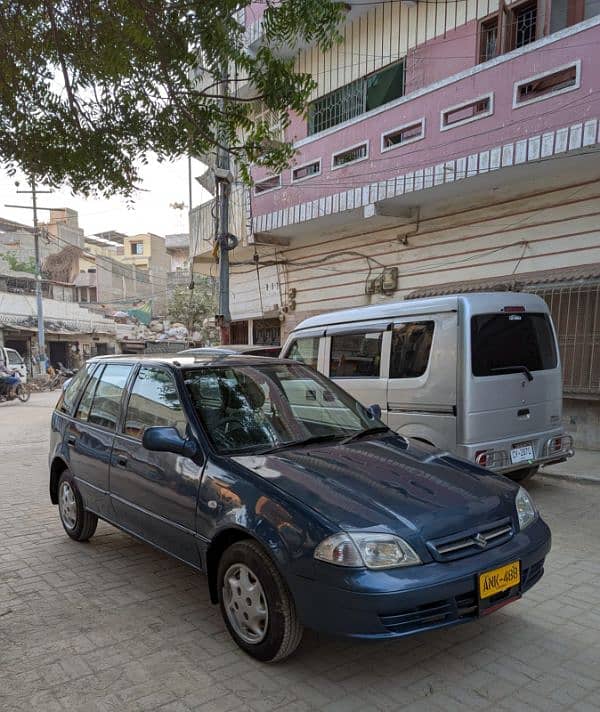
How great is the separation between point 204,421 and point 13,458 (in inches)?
281

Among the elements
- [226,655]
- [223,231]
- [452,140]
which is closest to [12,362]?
[223,231]

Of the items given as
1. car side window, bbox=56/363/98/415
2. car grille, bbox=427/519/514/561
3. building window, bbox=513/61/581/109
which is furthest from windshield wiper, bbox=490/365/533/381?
building window, bbox=513/61/581/109

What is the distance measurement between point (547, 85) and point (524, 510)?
6.79 metres

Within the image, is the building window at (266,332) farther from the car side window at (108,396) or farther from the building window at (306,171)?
the car side window at (108,396)

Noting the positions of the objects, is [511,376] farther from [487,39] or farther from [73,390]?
[487,39]

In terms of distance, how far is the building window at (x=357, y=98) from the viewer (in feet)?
33.2

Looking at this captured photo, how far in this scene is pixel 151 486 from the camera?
3.40 meters

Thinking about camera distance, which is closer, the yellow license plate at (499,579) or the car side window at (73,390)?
the yellow license plate at (499,579)

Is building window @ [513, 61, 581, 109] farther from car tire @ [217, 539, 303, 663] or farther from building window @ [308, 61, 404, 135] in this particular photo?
car tire @ [217, 539, 303, 663]

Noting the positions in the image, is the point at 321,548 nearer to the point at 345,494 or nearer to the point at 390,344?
the point at 345,494

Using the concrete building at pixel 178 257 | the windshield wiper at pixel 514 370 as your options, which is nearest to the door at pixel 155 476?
the windshield wiper at pixel 514 370

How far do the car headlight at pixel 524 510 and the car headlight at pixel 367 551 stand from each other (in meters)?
0.82

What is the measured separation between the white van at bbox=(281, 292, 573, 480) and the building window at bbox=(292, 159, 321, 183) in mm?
5837

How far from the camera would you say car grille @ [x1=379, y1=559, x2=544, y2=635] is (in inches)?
91.9
